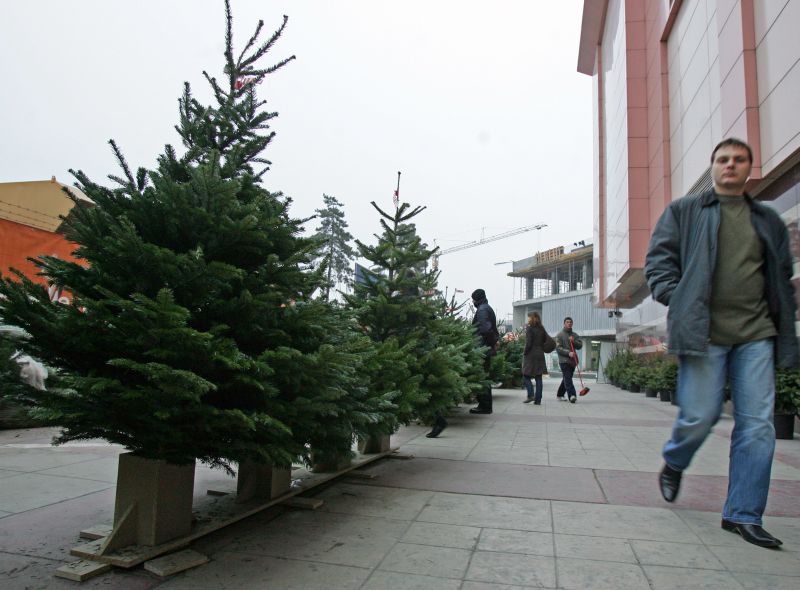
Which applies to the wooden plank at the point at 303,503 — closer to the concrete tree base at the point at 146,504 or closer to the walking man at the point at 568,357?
the concrete tree base at the point at 146,504

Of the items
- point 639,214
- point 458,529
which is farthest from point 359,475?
point 639,214

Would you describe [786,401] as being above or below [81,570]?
above

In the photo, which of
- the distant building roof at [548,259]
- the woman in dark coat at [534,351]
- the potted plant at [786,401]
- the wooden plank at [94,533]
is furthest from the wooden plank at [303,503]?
the distant building roof at [548,259]

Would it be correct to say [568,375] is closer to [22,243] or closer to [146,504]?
[146,504]

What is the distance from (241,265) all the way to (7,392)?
3.86 feet

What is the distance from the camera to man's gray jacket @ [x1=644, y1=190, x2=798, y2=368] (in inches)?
117

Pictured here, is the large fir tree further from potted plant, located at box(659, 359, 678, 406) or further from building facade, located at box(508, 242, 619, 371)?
building facade, located at box(508, 242, 619, 371)

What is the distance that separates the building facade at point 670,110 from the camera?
823 centimetres

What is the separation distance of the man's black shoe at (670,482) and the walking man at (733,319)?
0.16m

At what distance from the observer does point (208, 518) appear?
319 centimetres

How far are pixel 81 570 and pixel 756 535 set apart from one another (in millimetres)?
3101

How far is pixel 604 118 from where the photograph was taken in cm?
2928

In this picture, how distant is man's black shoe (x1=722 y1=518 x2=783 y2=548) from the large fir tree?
2.09 m

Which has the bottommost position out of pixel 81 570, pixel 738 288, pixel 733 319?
pixel 81 570
